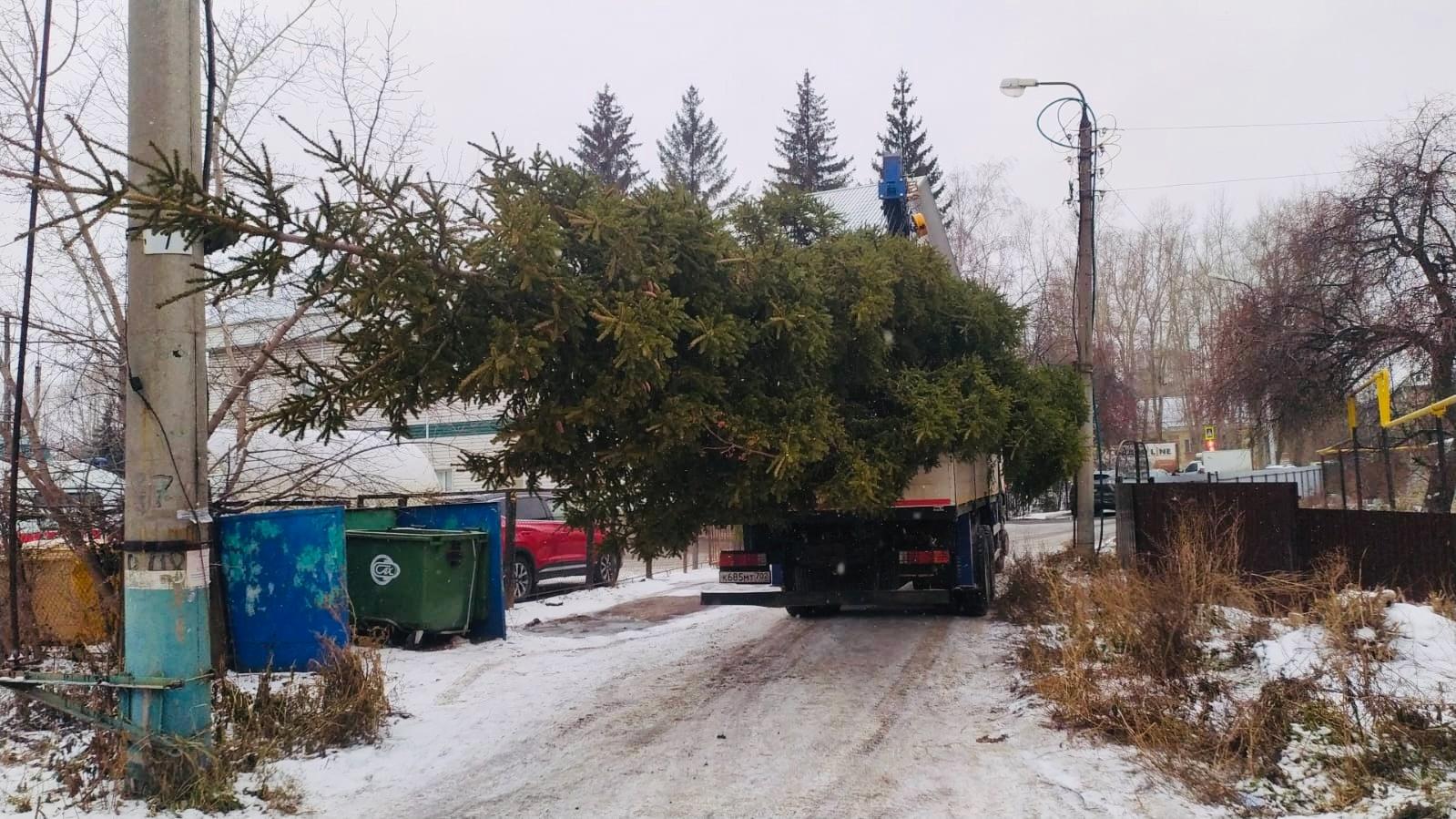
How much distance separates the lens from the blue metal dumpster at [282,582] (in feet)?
25.4

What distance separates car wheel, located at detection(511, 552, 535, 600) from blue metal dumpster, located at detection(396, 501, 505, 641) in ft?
10.3

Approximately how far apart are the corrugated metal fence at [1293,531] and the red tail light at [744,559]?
3.86 metres

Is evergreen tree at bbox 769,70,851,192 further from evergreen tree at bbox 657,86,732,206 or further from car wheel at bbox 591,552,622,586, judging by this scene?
car wheel at bbox 591,552,622,586

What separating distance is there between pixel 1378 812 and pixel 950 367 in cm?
513

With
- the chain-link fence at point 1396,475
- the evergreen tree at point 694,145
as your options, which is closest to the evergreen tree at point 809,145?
the evergreen tree at point 694,145

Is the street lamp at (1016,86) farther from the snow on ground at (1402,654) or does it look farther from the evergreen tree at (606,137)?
the evergreen tree at (606,137)

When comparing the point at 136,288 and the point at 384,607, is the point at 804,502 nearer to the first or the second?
the point at 384,607

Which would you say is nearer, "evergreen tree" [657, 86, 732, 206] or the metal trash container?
the metal trash container

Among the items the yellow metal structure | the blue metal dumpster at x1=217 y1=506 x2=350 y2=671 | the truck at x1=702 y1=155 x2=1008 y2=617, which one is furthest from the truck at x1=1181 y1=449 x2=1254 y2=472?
the blue metal dumpster at x1=217 y1=506 x2=350 y2=671

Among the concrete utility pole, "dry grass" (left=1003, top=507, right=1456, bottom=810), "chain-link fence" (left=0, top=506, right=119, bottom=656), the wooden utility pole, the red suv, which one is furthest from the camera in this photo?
the wooden utility pole

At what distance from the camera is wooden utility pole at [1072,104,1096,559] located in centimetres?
1445

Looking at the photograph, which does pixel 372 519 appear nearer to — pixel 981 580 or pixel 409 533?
pixel 409 533

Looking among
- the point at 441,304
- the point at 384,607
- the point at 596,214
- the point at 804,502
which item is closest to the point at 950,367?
the point at 804,502

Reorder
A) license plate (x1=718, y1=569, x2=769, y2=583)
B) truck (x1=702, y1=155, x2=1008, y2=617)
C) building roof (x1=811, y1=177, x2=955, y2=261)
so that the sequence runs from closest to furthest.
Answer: truck (x1=702, y1=155, x2=1008, y2=617) < license plate (x1=718, y1=569, x2=769, y2=583) < building roof (x1=811, y1=177, x2=955, y2=261)
